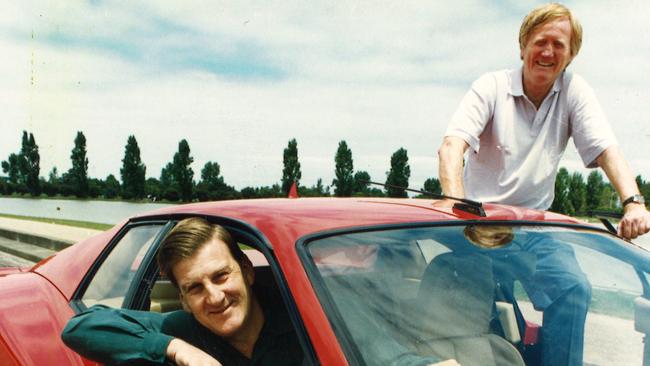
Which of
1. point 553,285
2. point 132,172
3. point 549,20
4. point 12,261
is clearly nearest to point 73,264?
point 553,285

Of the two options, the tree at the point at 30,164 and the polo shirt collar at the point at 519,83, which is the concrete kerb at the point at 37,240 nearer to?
the polo shirt collar at the point at 519,83

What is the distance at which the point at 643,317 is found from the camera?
6.50 ft

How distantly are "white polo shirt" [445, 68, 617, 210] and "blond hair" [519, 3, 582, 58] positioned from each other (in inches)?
6.4

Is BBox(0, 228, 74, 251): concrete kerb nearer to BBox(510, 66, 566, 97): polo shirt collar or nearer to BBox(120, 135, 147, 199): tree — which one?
BBox(510, 66, 566, 97): polo shirt collar

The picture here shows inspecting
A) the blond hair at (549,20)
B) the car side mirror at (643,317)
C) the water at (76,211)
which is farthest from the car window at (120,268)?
the water at (76,211)

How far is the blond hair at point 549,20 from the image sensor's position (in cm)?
291

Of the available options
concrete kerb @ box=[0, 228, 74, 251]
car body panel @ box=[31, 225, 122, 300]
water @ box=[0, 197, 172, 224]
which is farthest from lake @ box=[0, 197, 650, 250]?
car body panel @ box=[31, 225, 122, 300]

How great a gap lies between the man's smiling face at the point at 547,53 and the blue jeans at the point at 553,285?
3.84 ft

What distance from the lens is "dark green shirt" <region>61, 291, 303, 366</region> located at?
178 centimetres

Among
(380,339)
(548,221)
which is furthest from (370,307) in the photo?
(548,221)

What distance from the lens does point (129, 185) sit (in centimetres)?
7225

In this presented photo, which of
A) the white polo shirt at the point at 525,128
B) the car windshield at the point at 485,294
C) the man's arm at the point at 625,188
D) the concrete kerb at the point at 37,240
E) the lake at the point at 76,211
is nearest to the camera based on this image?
the car windshield at the point at 485,294

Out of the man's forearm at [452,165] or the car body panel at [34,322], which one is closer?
the car body panel at [34,322]

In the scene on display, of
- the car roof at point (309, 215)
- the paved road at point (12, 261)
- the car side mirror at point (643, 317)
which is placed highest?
the car roof at point (309, 215)
